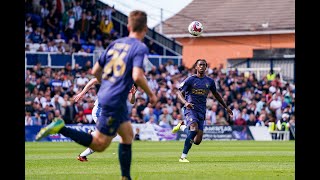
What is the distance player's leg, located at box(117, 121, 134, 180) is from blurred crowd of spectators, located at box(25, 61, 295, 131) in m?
22.2

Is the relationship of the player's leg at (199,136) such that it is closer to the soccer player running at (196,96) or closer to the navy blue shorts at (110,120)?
the soccer player running at (196,96)

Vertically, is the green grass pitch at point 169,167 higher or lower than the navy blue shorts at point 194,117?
lower

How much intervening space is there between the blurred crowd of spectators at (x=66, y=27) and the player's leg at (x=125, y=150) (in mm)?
26986

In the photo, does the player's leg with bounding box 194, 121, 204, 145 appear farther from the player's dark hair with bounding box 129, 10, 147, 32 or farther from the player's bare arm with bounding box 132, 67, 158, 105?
the player's bare arm with bounding box 132, 67, 158, 105

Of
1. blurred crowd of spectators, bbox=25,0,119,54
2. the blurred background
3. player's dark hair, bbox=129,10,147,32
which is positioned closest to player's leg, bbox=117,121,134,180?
player's dark hair, bbox=129,10,147,32

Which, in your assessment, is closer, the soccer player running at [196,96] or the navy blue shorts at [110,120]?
the navy blue shorts at [110,120]

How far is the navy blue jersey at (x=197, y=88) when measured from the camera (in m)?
20.6

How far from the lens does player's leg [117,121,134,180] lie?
40.9 feet

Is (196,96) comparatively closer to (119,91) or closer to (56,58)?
(119,91)

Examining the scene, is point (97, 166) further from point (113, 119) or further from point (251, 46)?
point (251, 46)

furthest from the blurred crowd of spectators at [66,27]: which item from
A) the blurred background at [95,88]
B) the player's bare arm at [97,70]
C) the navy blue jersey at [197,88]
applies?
the player's bare arm at [97,70]

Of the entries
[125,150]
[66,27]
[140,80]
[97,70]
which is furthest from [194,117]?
[66,27]
